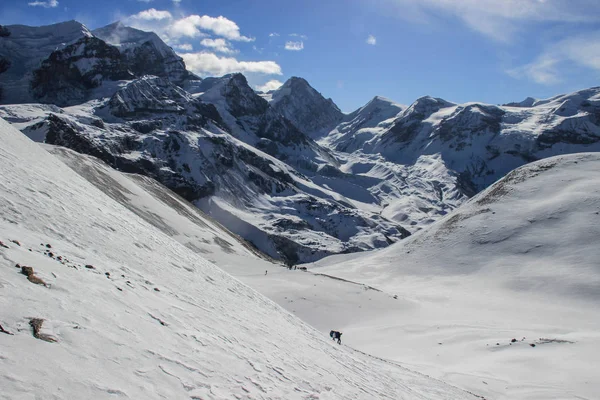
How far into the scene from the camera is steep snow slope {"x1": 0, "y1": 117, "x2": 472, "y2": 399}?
6.53 meters

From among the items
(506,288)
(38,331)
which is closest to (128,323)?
(38,331)

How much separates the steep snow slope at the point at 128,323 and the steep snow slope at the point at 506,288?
810 centimetres

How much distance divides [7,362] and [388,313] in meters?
37.1

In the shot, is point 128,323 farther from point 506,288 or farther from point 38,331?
point 506,288

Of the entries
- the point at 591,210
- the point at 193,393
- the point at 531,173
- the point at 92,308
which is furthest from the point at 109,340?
the point at 531,173

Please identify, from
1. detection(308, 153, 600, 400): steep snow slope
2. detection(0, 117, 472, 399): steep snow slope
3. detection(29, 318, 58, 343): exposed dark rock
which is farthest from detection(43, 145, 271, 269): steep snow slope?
detection(29, 318, 58, 343): exposed dark rock

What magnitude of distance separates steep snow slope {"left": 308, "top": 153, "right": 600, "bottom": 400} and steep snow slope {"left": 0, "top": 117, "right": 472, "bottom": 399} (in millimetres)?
8101

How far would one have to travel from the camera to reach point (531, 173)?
7712cm

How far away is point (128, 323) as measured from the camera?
8.58 m

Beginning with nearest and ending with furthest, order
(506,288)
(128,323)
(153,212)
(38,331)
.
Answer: (38,331)
(128,323)
(506,288)
(153,212)

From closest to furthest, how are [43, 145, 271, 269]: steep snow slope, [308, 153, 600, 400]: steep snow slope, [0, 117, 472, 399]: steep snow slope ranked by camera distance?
[0, 117, 472, 399]: steep snow slope → [308, 153, 600, 400]: steep snow slope → [43, 145, 271, 269]: steep snow slope

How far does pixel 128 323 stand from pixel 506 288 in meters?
52.1

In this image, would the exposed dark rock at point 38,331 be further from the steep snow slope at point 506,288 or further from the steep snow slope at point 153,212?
the steep snow slope at point 153,212

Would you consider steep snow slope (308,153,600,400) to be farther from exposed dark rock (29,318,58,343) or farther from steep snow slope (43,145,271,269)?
steep snow slope (43,145,271,269)
